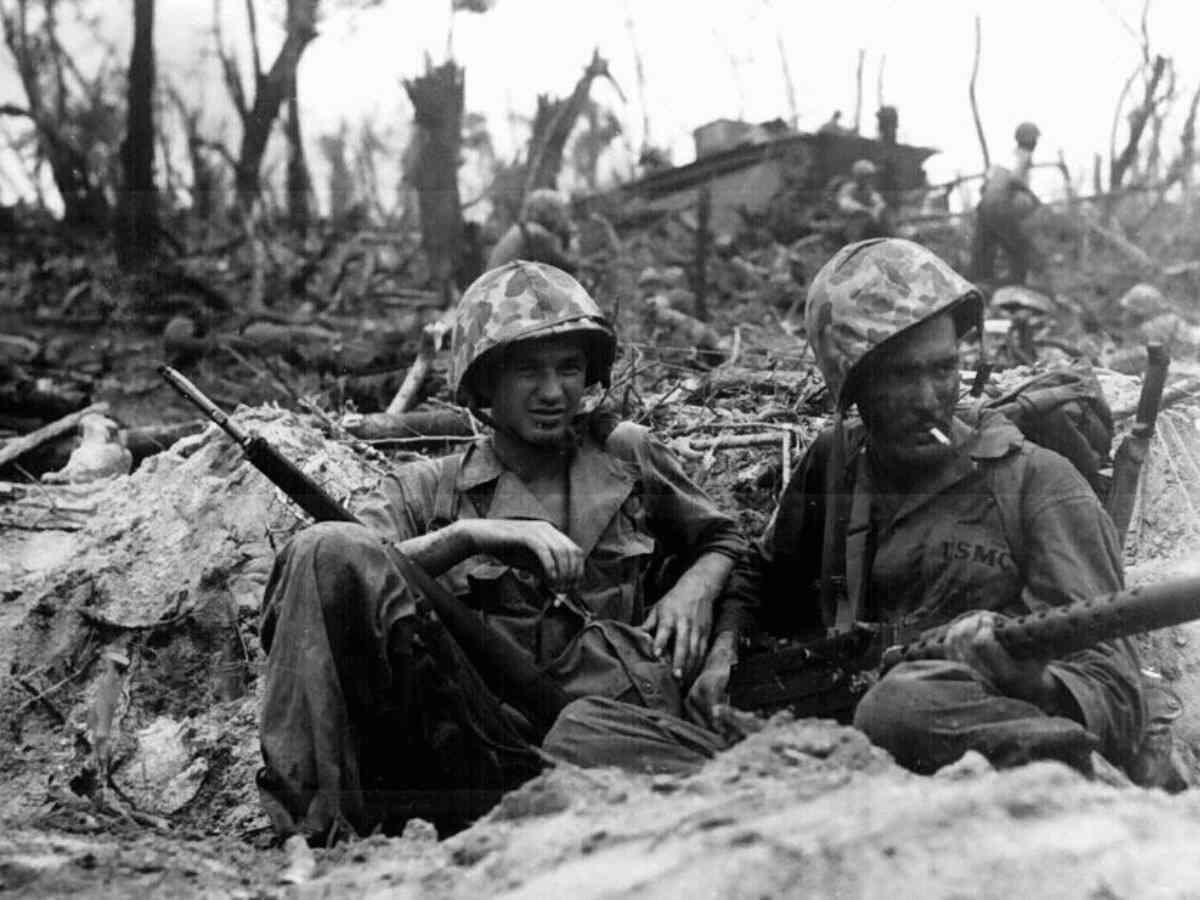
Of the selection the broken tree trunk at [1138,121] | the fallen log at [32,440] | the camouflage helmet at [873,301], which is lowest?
the fallen log at [32,440]

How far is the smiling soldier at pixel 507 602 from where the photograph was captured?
3.30m

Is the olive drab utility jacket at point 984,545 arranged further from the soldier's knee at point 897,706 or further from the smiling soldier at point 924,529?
the soldier's knee at point 897,706

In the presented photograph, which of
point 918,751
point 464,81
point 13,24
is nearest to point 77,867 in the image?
point 918,751

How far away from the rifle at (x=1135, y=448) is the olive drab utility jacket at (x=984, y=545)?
67 cm

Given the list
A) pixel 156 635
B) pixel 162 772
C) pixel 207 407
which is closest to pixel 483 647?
pixel 207 407

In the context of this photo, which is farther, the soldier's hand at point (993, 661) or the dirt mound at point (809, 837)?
the soldier's hand at point (993, 661)

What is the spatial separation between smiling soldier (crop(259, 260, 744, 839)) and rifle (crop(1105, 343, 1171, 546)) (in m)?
1.20

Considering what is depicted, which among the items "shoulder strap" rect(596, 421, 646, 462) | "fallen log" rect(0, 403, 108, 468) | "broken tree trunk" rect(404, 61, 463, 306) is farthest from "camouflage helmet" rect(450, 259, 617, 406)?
"broken tree trunk" rect(404, 61, 463, 306)

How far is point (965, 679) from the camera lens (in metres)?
2.92

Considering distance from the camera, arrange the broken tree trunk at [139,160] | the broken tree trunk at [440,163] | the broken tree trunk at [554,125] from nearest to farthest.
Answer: the broken tree trunk at [440,163] < the broken tree trunk at [139,160] < the broken tree trunk at [554,125]

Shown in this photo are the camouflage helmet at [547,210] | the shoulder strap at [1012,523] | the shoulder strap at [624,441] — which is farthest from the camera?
the camouflage helmet at [547,210]

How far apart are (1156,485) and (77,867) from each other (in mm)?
4568

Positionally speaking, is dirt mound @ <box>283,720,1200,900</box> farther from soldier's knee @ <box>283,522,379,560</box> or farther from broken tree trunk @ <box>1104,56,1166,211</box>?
broken tree trunk @ <box>1104,56,1166,211</box>

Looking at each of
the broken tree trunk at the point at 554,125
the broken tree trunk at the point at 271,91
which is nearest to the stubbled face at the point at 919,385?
the broken tree trunk at the point at 554,125
